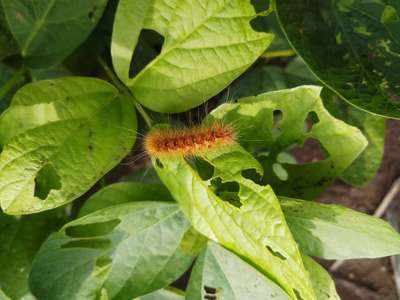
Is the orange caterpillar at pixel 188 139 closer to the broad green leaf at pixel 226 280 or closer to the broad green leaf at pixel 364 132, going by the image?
the broad green leaf at pixel 226 280

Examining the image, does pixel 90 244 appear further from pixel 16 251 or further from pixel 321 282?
pixel 321 282

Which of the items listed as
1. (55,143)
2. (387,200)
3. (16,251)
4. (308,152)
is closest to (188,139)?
(55,143)

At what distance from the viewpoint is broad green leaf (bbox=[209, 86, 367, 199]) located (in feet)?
3.11

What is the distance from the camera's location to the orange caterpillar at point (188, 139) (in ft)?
2.98

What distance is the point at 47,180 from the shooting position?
2.97ft

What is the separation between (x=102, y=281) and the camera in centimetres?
97

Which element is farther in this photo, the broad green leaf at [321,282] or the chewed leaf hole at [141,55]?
the chewed leaf hole at [141,55]

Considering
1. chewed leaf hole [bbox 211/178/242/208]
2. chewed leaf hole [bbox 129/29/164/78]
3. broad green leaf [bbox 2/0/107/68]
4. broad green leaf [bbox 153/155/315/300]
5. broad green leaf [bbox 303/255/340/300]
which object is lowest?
broad green leaf [bbox 303/255/340/300]

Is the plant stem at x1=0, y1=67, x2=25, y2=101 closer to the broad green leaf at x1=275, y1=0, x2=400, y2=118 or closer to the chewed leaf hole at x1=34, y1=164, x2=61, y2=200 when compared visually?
the chewed leaf hole at x1=34, y1=164, x2=61, y2=200

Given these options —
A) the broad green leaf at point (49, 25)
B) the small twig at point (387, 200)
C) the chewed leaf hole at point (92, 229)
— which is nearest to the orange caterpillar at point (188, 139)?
the chewed leaf hole at point (92, 229)

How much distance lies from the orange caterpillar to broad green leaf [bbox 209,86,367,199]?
0.13 ft

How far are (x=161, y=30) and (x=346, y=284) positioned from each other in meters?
1.44

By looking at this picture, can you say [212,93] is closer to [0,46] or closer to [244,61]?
[244,61]

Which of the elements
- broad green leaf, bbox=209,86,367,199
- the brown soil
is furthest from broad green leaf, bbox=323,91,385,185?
the brown soil
